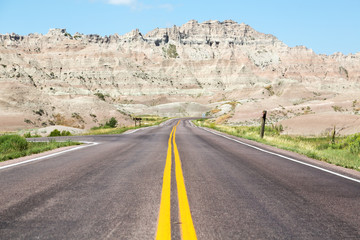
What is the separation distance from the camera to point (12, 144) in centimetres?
1332

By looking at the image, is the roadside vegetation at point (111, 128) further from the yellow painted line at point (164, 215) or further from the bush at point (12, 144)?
the yellow painted line at point (164, 215)

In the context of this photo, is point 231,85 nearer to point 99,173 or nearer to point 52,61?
point 52,61

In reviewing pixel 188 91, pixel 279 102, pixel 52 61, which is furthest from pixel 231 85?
pixel 52 61

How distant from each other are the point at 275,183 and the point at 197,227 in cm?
309

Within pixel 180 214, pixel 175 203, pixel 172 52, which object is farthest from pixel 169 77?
pixel 180 214

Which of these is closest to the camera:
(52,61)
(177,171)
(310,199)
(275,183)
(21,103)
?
(310,199)

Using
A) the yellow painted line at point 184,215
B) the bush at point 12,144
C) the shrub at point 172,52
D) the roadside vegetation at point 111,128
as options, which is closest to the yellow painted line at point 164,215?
the yellow painted line at point 184,215

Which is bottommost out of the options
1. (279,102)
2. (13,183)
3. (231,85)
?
(13,183)

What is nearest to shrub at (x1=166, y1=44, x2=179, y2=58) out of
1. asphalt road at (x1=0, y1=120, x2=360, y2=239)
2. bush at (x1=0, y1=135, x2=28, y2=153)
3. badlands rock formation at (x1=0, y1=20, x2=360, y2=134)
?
badlands rock formation at (x1=0, y1=20, x2=360, y2=134)

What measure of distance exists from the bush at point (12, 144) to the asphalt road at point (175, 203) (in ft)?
21.4

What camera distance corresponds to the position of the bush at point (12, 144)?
42.1 ft

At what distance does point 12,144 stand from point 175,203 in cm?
1178

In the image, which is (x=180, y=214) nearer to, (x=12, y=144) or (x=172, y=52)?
(x=12, y=144)

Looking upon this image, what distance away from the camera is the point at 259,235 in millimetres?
3320
